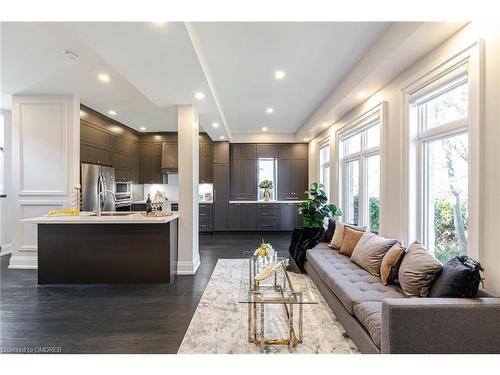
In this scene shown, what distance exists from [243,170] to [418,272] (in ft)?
19.5

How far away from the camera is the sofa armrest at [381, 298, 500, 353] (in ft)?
4.92

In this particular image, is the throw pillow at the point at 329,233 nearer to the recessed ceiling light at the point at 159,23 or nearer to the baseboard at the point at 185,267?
the baseboard at the point at 185,267

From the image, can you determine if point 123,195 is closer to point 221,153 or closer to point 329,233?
point 221,153

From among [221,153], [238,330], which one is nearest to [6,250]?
[221,153]

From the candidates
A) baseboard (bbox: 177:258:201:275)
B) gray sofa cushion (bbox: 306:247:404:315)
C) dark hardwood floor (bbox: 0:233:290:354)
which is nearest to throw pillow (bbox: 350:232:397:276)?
gray sofa cushion (bbox: 306:247:404:315)

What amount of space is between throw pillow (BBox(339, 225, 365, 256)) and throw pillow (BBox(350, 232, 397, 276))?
0.27 m

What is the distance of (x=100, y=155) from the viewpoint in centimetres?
534

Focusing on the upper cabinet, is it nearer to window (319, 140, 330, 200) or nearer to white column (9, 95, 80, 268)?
white column (9, 95, 80, 268)

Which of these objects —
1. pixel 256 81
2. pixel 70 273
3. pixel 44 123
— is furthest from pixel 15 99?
pixel 256 81

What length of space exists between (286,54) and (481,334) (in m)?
3.03

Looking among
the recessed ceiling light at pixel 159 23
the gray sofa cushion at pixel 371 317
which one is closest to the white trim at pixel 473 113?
the gray sofa cushion at pixel 371 317

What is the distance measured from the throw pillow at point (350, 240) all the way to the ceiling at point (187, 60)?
2188 mm

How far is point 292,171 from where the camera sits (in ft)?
25.1
